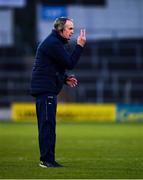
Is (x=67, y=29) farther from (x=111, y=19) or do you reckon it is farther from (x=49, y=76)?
(x=111, y=19)

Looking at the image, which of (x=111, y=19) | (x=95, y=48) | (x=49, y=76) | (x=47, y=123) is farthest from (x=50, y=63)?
(x=111, y=19)

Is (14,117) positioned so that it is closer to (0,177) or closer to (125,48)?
(125,48)

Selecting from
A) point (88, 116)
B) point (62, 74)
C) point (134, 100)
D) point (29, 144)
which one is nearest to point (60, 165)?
point (62, 74)

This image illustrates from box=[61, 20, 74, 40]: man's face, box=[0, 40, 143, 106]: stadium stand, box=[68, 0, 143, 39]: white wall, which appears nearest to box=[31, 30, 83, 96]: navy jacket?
box=[61, 20, 74, 40]: man's face

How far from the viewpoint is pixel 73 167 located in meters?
12.3

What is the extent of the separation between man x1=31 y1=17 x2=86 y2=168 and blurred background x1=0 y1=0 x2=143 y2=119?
94.3 feet

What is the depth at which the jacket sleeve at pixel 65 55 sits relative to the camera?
1205cm

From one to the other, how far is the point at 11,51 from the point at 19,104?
5.84m

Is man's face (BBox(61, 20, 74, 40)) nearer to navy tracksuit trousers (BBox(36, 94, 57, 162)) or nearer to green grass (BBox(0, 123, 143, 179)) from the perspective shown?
navy tracksuit trousers (BBox(36, 94, 57, 162))

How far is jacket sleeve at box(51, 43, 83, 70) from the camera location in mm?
12055

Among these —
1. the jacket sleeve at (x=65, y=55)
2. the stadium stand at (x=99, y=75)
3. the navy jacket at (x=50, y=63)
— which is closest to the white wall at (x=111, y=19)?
the stadium stand at (x=99, y=75)

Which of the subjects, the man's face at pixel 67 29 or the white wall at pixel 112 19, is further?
the white wall at pixel 112 19

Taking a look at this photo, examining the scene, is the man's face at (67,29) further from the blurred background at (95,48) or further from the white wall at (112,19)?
the white wall at (112,19)

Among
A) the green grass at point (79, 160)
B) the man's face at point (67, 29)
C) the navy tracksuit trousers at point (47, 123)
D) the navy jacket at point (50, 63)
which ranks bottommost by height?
the green grass at point (79, 160)
